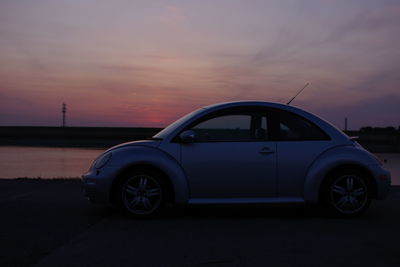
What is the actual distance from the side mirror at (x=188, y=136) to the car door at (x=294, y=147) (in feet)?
3.81

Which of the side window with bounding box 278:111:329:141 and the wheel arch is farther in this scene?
the side window with bounding box 278:111:329:141

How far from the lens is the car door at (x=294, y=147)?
6.44 metres

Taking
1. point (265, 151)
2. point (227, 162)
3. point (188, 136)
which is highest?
point (188, 136)

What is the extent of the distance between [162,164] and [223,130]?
0.97 meters

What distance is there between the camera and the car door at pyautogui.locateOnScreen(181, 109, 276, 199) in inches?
249

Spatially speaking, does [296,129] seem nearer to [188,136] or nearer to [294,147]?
[294,147]

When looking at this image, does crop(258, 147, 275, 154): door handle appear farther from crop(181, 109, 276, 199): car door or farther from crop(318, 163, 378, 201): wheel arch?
crop(318, 163, 378, 201): wheel arch

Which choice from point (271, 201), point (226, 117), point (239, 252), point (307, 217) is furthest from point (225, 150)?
point (239, 252)

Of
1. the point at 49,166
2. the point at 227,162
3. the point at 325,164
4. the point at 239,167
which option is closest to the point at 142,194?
the point at 227,162

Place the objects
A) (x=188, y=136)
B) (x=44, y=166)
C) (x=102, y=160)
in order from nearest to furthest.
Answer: (x=188, y=136) → (x=102, y=160) → (x=44, y=166)

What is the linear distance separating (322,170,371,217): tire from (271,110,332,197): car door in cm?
38

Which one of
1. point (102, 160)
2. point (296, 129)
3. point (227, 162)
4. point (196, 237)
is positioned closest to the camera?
point (196, 237)

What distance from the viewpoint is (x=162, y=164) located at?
6.30 metres

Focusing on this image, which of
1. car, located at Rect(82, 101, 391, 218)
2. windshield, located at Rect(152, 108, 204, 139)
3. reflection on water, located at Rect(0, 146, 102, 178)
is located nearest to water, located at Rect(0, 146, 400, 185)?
reflection on water, located at Rect(0, 146, 102, 178)
